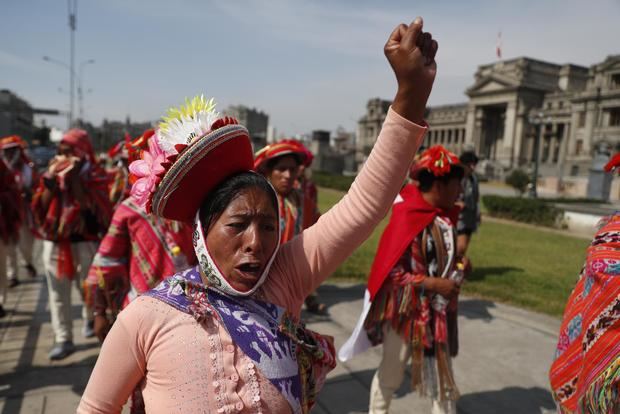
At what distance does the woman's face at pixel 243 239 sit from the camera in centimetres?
141

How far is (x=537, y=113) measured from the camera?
4131 cm

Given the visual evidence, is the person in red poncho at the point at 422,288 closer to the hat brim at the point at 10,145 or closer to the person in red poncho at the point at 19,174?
the person in red poncho at the point at 19,174

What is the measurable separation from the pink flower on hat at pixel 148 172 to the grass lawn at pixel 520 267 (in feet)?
20.4

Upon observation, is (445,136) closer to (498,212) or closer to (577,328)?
(498,212)

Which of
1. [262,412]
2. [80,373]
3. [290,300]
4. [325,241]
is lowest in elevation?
[80,373]

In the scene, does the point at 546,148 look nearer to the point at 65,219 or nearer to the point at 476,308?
the point at 476,308

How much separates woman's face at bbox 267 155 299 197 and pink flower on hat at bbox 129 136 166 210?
2792mm

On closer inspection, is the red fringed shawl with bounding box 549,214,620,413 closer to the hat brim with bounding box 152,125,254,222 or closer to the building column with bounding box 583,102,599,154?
the hat brim with bounding box 152,125,254,222

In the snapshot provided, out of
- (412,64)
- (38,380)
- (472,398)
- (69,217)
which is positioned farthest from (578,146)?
(412,64)

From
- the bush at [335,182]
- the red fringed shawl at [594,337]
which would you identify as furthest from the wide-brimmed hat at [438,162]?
the bush at [335,182]

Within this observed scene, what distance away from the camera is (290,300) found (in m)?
1.58

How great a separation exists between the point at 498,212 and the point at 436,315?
17.6m

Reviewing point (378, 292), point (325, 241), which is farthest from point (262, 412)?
point (378, 292)

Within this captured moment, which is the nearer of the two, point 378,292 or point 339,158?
point 378,292
